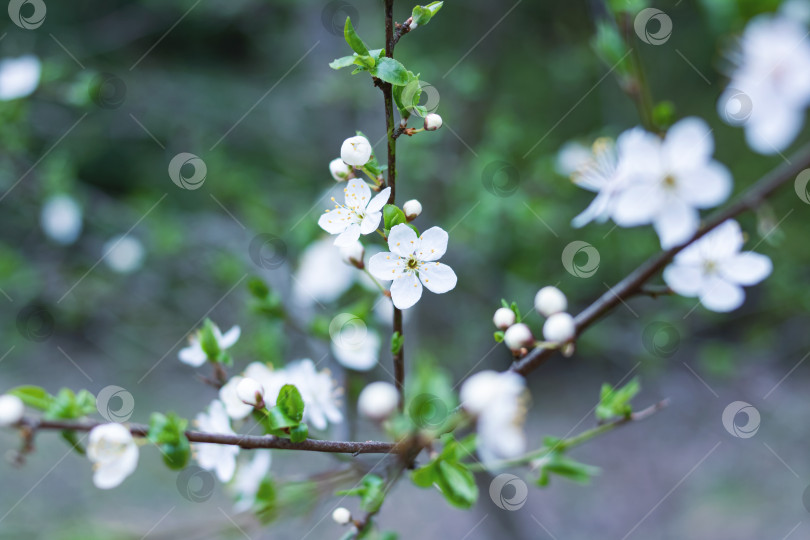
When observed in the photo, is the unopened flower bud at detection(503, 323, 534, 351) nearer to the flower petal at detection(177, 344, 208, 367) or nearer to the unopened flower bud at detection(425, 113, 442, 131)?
the unopened flower bud at detection(425, 113, 442, 131)

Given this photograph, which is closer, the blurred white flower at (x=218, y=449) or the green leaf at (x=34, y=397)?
the green leaf at (x=34, y=397)

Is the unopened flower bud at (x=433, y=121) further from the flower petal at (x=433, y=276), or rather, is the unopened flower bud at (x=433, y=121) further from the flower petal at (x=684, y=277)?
the flower petal at (x=684, y=277)

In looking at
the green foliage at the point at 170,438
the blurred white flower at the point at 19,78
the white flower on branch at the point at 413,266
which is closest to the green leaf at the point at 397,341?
the white flower on branch at the point at 413,266

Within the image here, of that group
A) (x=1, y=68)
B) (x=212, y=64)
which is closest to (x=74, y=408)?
(x=1, y=68)

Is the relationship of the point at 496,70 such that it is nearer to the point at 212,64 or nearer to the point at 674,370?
the point at 674,370

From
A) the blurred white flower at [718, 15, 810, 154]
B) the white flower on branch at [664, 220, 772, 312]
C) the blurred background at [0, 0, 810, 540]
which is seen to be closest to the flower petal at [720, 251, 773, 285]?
the white flower on branch at [664, 220, 772, 312]

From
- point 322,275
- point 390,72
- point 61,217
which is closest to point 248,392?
point 390,72
